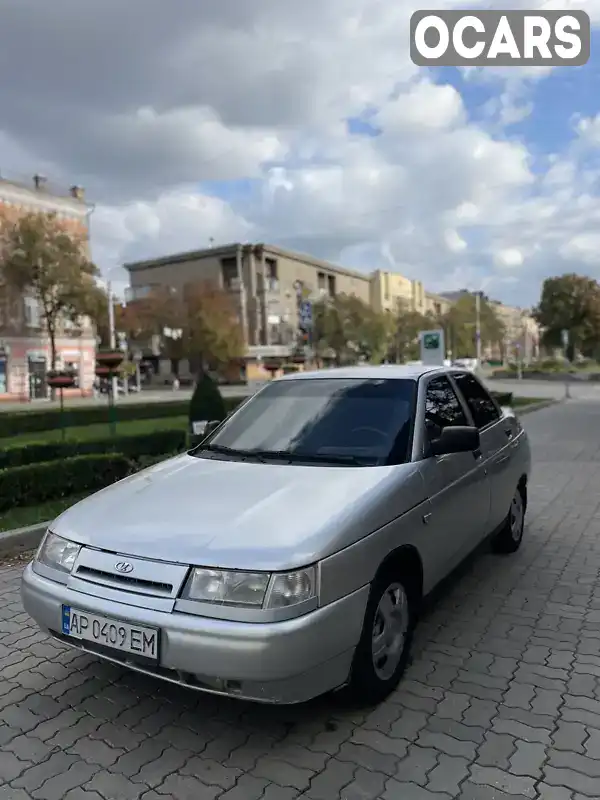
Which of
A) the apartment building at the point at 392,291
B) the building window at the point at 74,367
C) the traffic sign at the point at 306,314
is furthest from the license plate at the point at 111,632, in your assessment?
the apartment building at the point at 392,291

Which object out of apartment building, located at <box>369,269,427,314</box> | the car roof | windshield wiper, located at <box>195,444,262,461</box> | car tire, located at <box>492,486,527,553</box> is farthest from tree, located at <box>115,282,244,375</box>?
windshield wiper, located at <box>195,444,262,461</box>

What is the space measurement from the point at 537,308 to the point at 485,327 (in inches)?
922

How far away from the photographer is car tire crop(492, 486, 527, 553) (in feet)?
17.8

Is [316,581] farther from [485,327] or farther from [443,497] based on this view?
[485,327]

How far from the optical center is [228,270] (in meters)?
75.1

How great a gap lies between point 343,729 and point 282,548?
968mm

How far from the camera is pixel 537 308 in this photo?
6719 centimetres

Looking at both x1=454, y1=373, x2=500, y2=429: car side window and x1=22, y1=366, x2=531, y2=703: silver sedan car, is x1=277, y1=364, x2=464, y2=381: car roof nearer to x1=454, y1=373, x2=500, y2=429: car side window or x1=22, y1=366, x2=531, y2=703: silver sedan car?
x1=22, y1=366, x2=531, y2=703: silver sedan car

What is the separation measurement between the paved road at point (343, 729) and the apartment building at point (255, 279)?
221 feet

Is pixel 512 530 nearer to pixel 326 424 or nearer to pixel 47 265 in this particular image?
pixel 326 424

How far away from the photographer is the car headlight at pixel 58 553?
3.04 m

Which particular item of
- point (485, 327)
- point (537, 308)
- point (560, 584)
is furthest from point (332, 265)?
point (560, 584)

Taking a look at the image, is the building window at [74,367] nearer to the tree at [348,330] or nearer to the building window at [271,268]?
the tree at [348,330]

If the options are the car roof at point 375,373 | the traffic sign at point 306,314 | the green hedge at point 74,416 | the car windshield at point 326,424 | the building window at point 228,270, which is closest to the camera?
the car windshield at point 326,424
